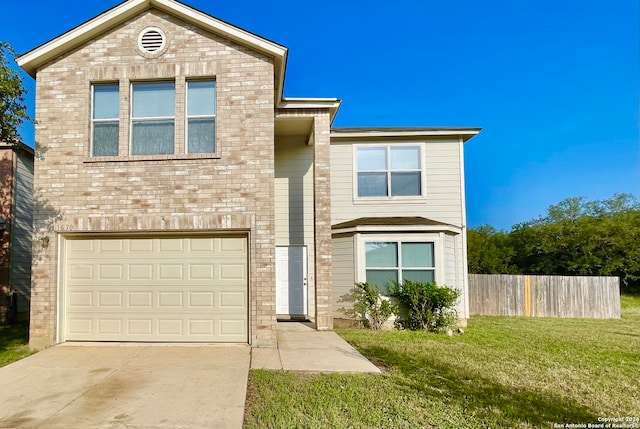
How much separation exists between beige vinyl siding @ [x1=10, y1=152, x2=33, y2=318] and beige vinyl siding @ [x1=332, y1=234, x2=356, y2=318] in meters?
10.1

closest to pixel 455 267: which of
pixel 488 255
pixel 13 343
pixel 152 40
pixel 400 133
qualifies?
pixel 400 133

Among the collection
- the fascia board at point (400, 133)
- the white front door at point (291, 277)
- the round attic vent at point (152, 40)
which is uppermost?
the round attic vent at point (152, 40)

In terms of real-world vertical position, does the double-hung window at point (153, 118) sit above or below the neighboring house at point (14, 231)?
above

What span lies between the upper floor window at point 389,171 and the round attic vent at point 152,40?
20.2 ft

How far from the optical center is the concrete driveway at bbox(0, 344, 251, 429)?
165 inches

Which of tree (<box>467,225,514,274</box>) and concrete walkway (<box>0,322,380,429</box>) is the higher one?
tree (<box>467,225,514,274</box>)

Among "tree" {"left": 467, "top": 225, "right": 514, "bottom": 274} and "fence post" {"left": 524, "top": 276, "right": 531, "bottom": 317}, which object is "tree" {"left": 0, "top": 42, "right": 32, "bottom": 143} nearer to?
"fence post" {"left": 524, "top": 276, "right": 531, "bottom": 317}

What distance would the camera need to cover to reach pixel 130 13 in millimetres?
8000

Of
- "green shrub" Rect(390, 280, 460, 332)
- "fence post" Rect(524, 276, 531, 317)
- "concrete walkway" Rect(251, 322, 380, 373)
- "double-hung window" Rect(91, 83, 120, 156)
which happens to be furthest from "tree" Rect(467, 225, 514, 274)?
"double-hung window" Rect(91, 83, 120, 156)

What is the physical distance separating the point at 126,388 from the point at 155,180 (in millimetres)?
4108

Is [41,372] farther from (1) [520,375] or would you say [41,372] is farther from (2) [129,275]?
(1) [520,375]

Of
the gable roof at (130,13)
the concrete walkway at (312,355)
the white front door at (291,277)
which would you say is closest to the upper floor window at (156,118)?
the gable roof at (130,13)

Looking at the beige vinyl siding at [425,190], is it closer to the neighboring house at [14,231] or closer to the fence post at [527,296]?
the fence post at [527,296]

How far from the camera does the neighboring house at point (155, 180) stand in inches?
298
